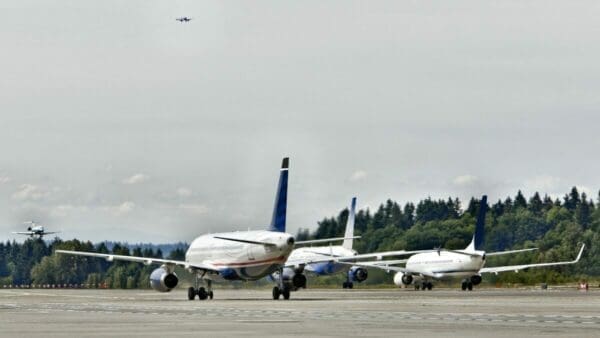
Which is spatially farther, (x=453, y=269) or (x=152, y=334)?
(x=453, y=269)

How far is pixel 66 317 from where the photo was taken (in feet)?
198

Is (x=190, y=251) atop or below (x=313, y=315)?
atop

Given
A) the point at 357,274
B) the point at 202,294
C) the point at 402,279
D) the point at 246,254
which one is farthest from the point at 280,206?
the point at 357,274

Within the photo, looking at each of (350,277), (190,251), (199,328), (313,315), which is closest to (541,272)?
(350,277)

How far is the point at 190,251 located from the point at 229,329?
216 ft

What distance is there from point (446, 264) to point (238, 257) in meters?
55.0

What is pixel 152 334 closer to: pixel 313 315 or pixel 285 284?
pixel 313 315

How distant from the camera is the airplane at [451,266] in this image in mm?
148125

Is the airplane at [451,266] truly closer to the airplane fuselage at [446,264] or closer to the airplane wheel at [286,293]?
the airplane fuselage at [446,264]

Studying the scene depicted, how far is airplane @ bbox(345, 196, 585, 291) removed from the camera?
486 feet

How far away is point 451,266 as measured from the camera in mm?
149875

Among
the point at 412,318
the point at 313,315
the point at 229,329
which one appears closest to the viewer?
the point at 229,329

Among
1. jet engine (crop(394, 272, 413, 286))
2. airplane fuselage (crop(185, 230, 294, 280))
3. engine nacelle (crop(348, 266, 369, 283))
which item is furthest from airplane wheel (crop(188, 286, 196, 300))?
engine nacelle (crop(348, 266, 369, 283))

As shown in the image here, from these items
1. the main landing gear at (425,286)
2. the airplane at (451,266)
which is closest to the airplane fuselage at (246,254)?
the airplane at (451,266)
